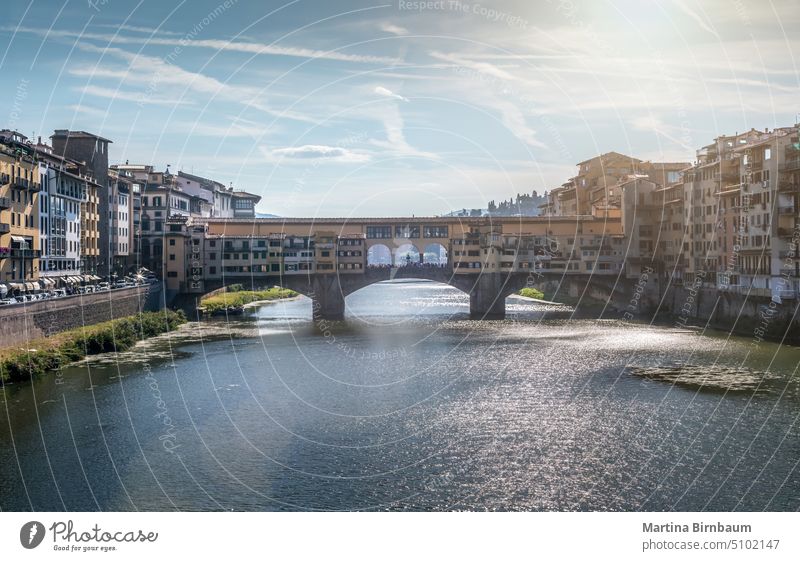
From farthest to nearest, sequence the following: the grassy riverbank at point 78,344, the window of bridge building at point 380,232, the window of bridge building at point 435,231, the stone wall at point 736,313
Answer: the window of bridge building at point 435,231, the window of bridge building at point 380,232, the stone wall at point 736,313, the grassy riverbank at point 78,344

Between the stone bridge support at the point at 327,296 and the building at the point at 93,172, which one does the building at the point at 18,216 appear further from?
the stone bridge support at the point at 327,296

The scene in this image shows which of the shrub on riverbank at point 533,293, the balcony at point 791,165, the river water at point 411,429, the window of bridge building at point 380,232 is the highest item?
the balcony at point 791,165

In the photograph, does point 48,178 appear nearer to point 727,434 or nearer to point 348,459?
point 348,459

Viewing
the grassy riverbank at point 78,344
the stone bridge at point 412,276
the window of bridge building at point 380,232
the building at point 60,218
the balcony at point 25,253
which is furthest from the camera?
the window of bridge building at point 380,232

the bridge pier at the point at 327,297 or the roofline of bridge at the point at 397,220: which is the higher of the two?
the roofline of bridge at the point at 397,220

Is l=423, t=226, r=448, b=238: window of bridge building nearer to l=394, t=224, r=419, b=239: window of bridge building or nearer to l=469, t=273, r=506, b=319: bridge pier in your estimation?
l=394, t=224, r=419, b=239: window of bridge building

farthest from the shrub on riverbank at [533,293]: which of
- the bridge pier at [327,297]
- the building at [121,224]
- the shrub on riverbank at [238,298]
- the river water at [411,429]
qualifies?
the river water at [411,429]

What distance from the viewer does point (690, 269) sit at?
231ft

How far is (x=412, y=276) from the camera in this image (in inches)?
3140

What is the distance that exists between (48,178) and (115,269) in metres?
21.3

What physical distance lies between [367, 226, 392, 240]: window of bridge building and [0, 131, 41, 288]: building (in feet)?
123

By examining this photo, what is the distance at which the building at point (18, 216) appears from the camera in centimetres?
4916

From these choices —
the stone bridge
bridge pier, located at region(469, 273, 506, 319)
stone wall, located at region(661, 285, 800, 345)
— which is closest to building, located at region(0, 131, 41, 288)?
the stone bridge

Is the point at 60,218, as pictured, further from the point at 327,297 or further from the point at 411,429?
the point at 411,429
